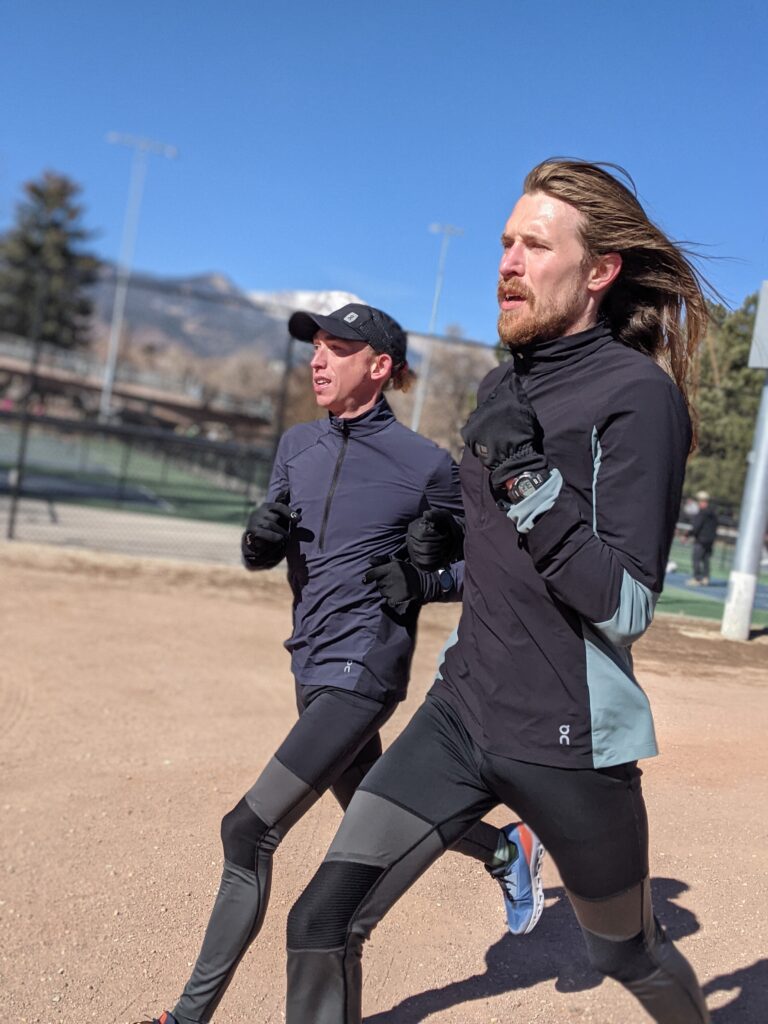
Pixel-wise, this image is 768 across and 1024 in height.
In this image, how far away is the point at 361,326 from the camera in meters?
3.20

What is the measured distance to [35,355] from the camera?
11844 millimetres

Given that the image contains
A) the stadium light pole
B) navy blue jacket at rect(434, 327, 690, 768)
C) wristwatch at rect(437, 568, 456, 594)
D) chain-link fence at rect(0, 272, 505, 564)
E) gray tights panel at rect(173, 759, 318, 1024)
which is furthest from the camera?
chain-link fence at rect(0, 272, 505, 564)

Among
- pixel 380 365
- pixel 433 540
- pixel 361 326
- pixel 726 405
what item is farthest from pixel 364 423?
pixel 726 405

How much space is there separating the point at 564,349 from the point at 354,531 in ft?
3.70

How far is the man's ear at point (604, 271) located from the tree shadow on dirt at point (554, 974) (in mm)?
1876

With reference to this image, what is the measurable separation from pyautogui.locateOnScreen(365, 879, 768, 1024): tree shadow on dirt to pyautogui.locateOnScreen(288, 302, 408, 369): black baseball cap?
187 cm

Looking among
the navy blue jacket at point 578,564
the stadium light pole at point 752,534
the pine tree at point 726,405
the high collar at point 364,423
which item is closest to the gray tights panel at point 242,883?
the navy blue jacket at point 578,564

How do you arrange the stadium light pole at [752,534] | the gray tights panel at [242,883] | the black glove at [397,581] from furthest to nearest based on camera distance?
the stadium light pole at [752,534] → the black glove at [397,581] → the gray tights panel at [242,883]

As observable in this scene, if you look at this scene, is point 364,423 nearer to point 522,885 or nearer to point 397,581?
point 397,581

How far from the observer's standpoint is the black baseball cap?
3172 millimetres

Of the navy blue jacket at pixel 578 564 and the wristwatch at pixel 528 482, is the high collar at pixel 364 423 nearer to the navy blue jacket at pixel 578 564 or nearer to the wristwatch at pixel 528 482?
the navy blue jacket at pixel 578 564

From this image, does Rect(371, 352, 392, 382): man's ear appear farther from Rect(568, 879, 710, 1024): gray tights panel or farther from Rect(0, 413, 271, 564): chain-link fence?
Rect(0, 413, 271, 564): chain-link fence

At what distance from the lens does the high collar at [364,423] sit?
3217 millimetres

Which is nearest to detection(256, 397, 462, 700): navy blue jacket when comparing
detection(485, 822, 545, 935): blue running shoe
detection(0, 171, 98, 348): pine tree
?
detection(485, 822, 545, 935): blue running shoe
